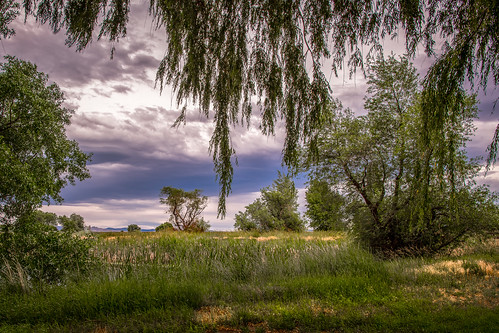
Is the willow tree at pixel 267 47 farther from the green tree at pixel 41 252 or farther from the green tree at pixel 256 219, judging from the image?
the green tree at pixel 256 219

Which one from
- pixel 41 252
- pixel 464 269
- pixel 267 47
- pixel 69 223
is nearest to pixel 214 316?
pixel 267 47

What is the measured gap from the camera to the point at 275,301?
229 inches

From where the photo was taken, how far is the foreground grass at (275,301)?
4574 mm

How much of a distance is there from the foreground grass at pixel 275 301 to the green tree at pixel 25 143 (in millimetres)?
3009

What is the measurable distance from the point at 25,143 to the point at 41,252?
539cm

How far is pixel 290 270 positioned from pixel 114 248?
6781 millimetres

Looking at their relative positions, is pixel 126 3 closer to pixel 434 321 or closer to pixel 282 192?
pixel 434 321

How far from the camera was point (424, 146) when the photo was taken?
417cm

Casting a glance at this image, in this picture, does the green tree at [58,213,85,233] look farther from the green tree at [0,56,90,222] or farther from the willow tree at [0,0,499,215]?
the willow tree at [0,0,499,215]

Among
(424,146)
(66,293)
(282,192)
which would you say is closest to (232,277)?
(66,293)

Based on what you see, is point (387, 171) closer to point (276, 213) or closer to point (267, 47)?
point (267, 47)

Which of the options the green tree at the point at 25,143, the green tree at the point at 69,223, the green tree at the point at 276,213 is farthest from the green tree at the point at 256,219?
the green tree at the point at 25,143

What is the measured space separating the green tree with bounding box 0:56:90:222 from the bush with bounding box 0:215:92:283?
91 centimetres

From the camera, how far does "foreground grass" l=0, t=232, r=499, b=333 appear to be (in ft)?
15.0
